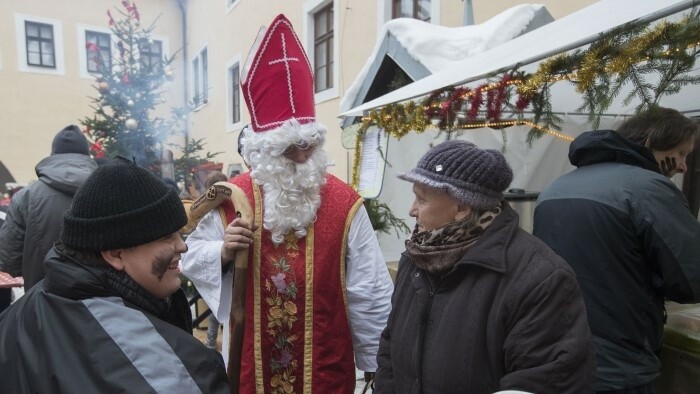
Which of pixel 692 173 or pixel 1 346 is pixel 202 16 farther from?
pixel 1 346

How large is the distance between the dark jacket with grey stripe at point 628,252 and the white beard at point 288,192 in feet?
3.60

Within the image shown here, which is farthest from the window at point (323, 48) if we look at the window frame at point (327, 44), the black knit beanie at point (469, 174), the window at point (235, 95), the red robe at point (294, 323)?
the black knit beanie at point (469, 174)

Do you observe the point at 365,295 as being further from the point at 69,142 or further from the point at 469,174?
the point at 69,142

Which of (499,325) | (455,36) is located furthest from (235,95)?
(499,325)

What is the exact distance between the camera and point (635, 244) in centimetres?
169

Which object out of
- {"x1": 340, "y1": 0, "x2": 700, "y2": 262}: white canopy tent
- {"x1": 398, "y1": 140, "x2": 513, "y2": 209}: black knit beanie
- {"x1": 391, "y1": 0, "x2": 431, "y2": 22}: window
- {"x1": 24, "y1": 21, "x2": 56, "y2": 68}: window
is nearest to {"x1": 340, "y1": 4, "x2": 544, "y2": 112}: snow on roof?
{"x1": 340, "y1": 0, "x2": 700, "y2": 262}: white canopy tent

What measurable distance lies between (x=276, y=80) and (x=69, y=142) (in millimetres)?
2164

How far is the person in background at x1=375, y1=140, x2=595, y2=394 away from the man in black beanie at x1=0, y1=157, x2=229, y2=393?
0.66 metres

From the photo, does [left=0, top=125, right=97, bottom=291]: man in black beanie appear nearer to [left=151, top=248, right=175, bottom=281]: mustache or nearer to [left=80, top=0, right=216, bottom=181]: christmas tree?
[left=151, top=248, right=175, bottom=281]: mustache

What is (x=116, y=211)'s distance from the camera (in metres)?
1.07

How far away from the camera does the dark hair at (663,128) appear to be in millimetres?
1938

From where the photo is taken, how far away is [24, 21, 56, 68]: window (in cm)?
1617

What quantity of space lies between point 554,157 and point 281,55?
11.5 ft

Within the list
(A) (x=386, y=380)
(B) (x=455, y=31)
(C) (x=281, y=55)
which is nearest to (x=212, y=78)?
(B) (x=455, y=31)
